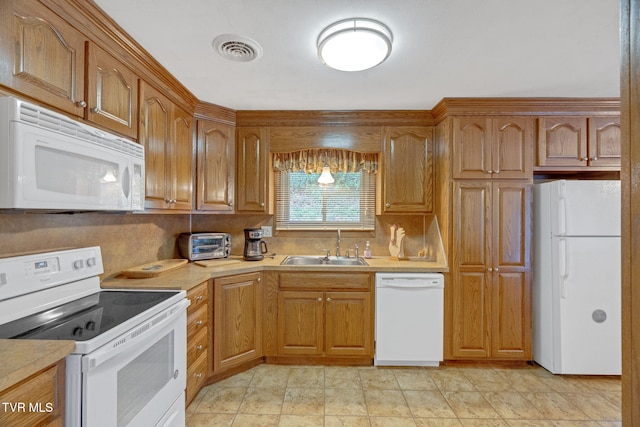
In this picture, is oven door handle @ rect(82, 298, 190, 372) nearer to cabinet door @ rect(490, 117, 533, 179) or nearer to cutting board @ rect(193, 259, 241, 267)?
cutting board @ rect(193, 259, 241, 267)

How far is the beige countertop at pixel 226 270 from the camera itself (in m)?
1.79

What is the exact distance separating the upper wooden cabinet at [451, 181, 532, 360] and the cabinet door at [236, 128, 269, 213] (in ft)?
5.64

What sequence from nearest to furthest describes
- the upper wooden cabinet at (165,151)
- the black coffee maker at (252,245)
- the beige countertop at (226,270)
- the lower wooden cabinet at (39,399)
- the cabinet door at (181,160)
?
1. the lower wooden cabinet at (39,399)
2. the beige countertop at (226,270)
3. the upper wooden cabinet at (165,151)
4. the cabinet door at (181,160)
5. the black coffee maker at (252,245)

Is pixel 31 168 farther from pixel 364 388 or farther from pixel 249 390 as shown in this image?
pixel 364 388

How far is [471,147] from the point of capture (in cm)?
245

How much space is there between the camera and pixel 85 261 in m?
1.57

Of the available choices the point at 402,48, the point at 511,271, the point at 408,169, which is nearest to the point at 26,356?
the point at 402,48

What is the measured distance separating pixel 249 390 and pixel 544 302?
2.41 m

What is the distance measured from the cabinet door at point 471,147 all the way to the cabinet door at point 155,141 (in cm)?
226

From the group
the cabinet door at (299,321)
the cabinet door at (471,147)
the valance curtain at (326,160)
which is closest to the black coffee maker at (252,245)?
the cabinet door at (299,321)

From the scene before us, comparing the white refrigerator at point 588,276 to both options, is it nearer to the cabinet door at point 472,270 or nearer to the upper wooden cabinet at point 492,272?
the upper wooden cabinet at point 492,272

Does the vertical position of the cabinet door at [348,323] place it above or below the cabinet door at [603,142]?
below

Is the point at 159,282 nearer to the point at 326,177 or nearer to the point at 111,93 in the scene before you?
the point at 111,93

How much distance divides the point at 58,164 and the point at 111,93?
24.7 inches
